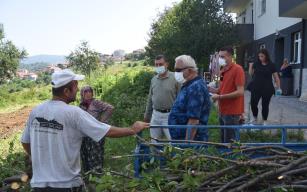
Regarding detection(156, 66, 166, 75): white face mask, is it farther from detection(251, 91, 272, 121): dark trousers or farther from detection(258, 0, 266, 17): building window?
detection(258, 0, 266, 17): building window

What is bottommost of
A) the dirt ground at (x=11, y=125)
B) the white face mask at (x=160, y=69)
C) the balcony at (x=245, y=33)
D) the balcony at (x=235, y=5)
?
the dirt ground at (x=11, y=125)

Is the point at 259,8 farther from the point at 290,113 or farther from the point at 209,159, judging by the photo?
the point at 209,159

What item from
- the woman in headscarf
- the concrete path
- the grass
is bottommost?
the grass

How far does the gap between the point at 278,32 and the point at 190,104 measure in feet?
59.1

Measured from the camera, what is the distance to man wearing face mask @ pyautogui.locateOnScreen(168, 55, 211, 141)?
4.69m

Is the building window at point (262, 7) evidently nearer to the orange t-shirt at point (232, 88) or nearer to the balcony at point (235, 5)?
the balcony at point (235, 5)

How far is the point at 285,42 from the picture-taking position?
21016 millimetres

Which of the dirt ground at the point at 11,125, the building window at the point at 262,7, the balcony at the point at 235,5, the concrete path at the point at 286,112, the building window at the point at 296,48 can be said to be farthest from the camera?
the balcony at the point at 235,5

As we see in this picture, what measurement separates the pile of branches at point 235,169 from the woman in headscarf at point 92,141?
2.63m

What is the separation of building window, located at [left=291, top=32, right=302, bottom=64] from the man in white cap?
54.5 feet

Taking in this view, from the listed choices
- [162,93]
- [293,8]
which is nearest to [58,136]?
[162,93]

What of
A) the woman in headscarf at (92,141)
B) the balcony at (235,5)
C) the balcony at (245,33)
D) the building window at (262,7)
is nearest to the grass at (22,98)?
the balcony at (235,5)

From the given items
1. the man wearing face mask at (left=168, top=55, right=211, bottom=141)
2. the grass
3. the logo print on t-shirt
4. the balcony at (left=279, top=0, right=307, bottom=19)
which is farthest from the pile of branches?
the grass

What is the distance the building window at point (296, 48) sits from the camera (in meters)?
19.0
